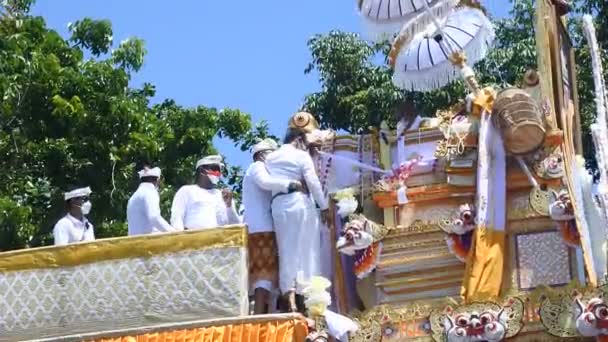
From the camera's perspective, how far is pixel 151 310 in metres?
10.8

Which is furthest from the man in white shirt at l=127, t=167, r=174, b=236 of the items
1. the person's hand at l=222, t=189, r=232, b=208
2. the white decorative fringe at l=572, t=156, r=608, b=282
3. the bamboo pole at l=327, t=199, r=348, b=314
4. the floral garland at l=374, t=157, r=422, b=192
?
the white decorative fringe at l=572, t=156, r=608, b=282

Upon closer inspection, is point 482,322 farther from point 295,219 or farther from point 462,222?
point 295,219

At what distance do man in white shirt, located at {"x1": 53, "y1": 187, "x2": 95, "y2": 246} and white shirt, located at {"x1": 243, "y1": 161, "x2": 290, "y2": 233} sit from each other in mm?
1314

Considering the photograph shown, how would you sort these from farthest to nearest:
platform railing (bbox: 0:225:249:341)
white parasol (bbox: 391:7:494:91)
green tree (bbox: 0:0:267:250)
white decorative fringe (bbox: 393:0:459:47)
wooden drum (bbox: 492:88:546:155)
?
green tree (bbox: 0:0:267:250) → white decorative fringe (bbox: 393:0:459:47) → white parasol (bbox: 391:7:494:91) → platform railing (bbox: 0:225:249:341) → wooden drum (bbox: 492:88:546:155)

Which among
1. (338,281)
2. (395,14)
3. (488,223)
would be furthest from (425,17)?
(338,281)

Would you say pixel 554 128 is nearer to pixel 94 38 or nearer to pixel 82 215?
pixel 82 215

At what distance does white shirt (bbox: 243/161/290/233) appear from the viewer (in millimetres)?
11023

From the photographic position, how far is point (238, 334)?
10477 millimetres

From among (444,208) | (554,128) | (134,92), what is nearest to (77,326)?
(444,208)

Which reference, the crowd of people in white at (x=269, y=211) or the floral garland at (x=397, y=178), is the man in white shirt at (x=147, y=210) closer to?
the crowd of people in white at (x=269, y=211)

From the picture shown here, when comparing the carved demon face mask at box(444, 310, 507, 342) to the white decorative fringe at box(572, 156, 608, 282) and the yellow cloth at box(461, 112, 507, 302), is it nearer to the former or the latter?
the yellow cloth at box(461, 112, 507, 302)

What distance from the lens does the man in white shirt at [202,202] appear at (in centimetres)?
1139

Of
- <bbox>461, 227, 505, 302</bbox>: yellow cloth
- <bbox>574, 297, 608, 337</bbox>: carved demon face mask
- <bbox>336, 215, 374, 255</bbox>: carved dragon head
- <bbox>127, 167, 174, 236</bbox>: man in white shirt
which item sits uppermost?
<bbox>127, 167, 174, 236</bbox>: man in white shirt

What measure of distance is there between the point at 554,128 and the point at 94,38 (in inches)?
309
